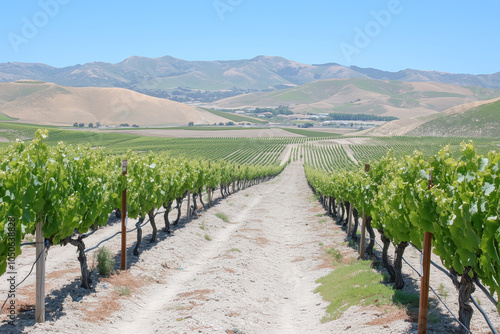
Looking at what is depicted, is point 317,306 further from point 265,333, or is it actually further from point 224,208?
point 224,208

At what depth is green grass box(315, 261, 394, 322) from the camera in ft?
46.5

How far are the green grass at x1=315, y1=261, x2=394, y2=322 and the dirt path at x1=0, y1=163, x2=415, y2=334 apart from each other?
43cm

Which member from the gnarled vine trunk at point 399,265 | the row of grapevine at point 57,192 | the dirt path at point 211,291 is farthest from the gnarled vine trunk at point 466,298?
the row of grapevine at point 57,192

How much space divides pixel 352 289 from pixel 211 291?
514cm

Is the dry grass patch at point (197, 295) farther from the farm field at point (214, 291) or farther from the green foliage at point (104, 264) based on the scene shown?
the green foliage at point (104, 264)

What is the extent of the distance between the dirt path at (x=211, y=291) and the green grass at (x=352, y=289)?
0.43m

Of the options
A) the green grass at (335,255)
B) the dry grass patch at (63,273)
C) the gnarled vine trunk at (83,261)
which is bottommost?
the green grass at (335,255)

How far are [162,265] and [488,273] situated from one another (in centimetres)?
1522

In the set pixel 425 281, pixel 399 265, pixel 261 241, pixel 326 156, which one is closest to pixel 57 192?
pixel 425 281

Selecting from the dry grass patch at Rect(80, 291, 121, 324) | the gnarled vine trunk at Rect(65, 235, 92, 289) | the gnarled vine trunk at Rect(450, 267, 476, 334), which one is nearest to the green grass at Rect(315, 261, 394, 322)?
the gnarled vine trunk at Rect(450, 267, 476, 334)

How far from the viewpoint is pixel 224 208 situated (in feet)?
138

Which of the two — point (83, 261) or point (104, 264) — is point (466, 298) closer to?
point (83, 261)

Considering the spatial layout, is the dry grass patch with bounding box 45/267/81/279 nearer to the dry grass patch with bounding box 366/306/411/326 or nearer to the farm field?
the farm field

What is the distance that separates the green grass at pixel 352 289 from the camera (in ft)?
46.5
